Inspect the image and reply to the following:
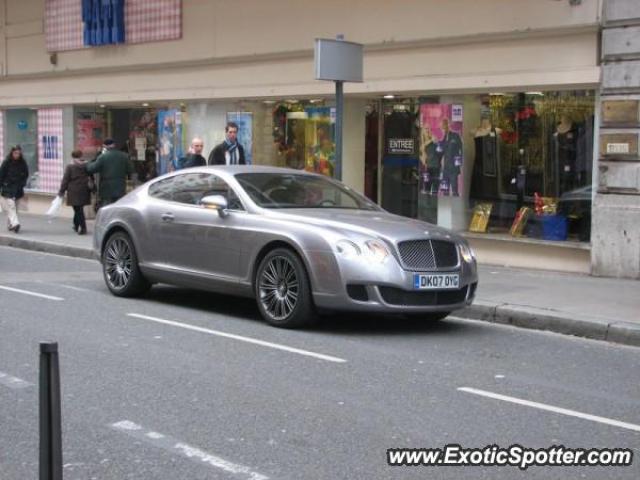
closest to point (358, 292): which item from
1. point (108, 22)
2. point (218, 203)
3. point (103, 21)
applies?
point (218, 203)

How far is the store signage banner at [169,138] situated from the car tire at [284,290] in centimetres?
993

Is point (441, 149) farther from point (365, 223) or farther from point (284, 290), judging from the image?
point (284, 290)

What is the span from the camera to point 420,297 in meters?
8.38

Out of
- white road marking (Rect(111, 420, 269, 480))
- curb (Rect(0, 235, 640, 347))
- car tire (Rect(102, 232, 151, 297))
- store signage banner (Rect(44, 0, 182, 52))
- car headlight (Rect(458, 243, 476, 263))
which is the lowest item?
curb (Rect(0, 235, 640, 347))

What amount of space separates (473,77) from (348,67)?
243 centimetres

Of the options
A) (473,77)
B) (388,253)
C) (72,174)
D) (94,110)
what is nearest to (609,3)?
(473,77)

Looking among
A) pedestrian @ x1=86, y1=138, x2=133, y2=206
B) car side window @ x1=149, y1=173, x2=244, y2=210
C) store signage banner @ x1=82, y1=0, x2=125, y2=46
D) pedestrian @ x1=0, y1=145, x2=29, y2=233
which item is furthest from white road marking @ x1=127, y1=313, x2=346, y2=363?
store signage banner @ x1=82, y1=0, x2=125, y2=46

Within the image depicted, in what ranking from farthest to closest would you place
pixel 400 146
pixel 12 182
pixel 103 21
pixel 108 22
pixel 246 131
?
pixel 103 21 → pixel 108 22 → pixel 12 182 → pixel 246 131 → pixel 400 146

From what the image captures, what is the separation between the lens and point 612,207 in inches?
470

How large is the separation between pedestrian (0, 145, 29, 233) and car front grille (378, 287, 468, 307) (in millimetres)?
11146

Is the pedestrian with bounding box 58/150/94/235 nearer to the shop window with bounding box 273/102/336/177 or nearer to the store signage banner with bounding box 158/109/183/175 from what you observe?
the store signage banner with bounding box 158/109/183/175

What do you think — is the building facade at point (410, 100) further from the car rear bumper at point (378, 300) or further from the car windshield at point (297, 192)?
the car rear bumper at point (378, 300)

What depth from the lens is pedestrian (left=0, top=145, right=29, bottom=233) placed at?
1753 centimetres

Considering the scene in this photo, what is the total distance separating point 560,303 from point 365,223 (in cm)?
273
